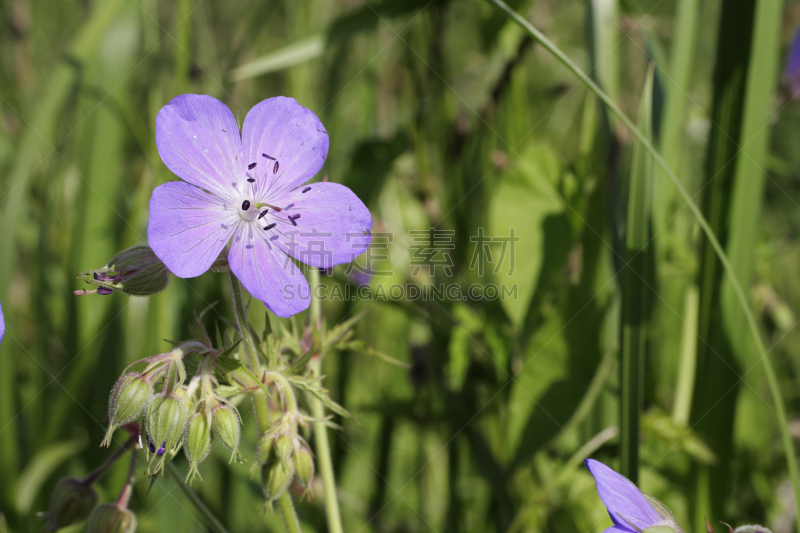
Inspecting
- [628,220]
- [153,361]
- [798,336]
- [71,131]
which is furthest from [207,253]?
[798,336]

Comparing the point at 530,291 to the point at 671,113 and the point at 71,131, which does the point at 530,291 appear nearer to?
the point at 671,113

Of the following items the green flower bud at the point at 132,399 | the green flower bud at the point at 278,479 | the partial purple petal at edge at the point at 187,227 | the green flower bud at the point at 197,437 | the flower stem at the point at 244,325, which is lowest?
the green flower bud at the point at 278,479

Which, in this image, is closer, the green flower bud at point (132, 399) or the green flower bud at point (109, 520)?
the green flower bud at point (132, 399)

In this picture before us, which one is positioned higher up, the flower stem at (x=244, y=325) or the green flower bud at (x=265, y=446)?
the flower stem at (x=244, y=325)

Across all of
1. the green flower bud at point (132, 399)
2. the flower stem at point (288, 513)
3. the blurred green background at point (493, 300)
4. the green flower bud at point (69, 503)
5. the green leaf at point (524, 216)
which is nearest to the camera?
the green flower bud at point (132, 399)

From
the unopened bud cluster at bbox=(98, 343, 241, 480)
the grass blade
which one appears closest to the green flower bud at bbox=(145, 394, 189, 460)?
the unopened bud cluster at bbox=(98, 343, 241, 480)

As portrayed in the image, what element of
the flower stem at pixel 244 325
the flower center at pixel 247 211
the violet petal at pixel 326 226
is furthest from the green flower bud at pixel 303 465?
the flower center at pixel 247 211

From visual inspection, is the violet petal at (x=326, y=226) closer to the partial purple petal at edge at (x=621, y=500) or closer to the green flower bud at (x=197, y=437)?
the green flower bud at (x=197, y=437)
